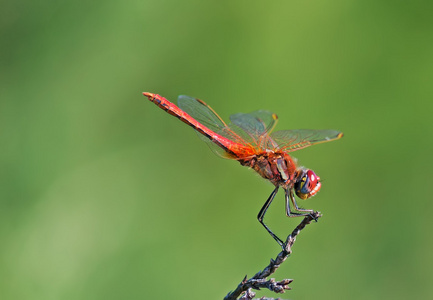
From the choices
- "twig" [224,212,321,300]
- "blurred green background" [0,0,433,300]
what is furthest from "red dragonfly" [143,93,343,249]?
"blurred green background" [0,0,433,300]

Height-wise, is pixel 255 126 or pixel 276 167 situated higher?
pixel 255 126

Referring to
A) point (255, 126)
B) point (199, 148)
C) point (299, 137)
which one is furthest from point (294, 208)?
point (199, 148)

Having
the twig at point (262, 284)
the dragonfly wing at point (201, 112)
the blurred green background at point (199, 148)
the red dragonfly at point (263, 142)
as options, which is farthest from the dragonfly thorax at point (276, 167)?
the blurred green background at point (199, 148)

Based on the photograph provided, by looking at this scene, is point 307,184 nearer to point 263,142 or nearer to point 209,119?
point 263,142

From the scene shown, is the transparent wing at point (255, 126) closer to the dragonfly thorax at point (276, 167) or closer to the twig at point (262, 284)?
the dragonfly thorax at point (276, 167)

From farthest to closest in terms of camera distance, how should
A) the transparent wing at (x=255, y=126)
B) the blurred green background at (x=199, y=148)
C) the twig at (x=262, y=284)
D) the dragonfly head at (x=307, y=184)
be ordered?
1. the blurred green background at (x=199, y=148)
2. the transparent wing at (x=255, y=126)
3. the dragonfly head at (x=307, y=184)
4. the twig at (x=262, y=284)

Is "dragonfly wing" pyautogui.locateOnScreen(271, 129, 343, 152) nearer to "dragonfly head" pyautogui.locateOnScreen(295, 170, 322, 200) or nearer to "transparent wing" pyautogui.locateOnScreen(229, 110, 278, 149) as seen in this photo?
"transparent wing" pyautogui.locateOnScreen(229, 110, 278, 149)

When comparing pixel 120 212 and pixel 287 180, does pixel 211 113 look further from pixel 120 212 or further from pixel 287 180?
pixel 120 212
